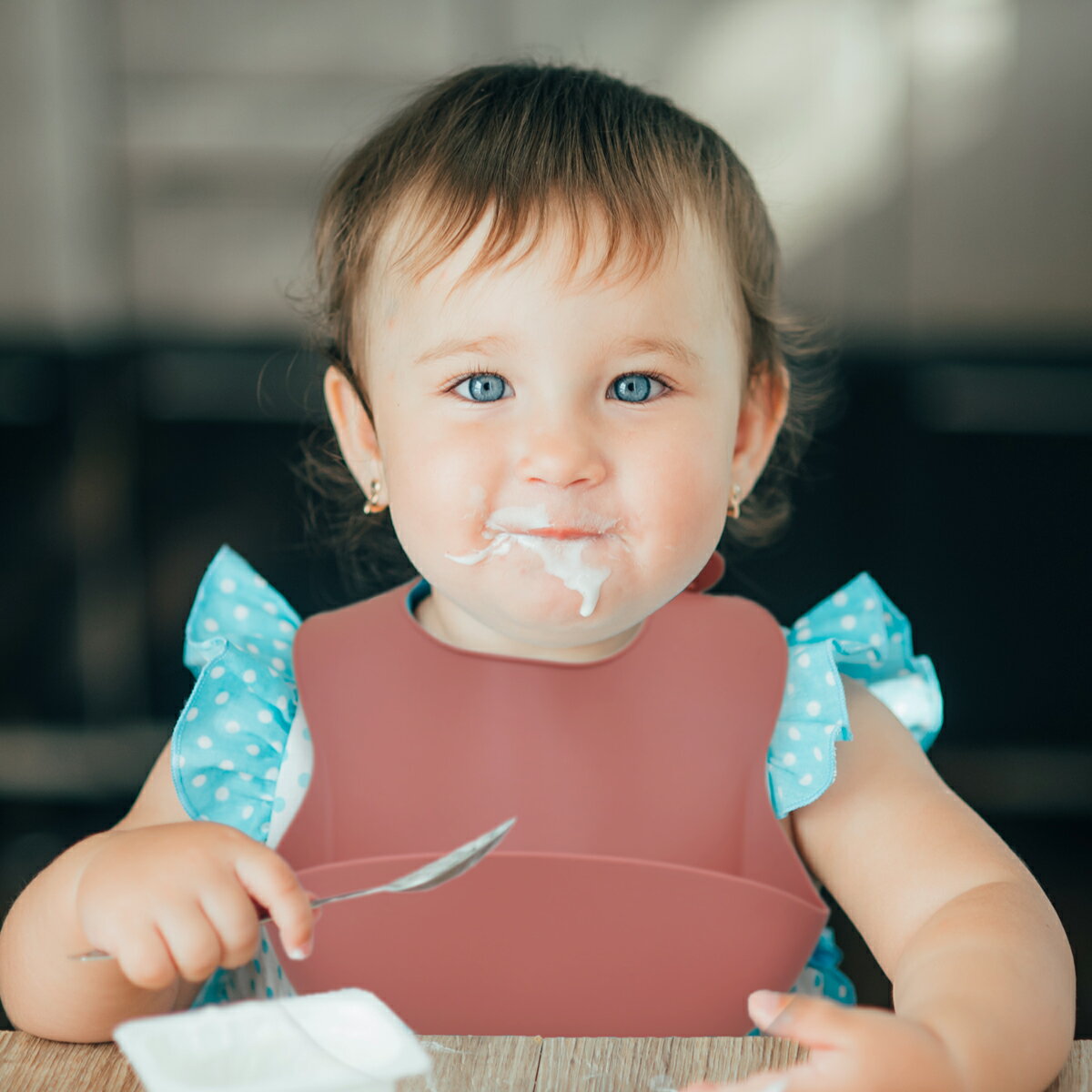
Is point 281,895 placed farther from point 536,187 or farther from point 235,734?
point 536,187

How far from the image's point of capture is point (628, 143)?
99 centimetres

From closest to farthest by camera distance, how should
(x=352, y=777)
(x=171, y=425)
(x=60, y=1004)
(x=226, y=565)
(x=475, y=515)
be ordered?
(x=60, y=1004) < (x=475, y=515) < (x=352, y=777) < (x=226, y=565) < (x=171, y=425)

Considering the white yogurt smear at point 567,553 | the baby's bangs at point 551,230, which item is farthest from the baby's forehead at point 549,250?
the white yogurt smear at point 567,553

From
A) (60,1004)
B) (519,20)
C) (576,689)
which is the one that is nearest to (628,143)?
(576,689)

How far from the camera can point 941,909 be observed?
2.84 feet

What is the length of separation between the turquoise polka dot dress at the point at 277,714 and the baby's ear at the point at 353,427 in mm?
110

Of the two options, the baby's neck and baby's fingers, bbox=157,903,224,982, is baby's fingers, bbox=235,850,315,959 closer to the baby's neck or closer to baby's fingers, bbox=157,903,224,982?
baby's fingers, bbox=157,903,224,982

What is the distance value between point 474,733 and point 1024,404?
2.31 meters

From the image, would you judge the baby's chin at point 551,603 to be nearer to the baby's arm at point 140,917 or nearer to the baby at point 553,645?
the baby at point 553,645

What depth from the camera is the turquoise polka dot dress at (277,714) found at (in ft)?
3.31

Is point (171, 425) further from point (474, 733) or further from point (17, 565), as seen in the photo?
point (474, 733)

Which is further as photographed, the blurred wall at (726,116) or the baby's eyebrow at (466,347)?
the blurred wall at (726,116)

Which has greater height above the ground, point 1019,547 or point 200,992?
point 200,992

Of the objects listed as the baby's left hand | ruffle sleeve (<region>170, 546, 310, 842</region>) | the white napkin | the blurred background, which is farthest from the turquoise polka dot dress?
the blurred background
